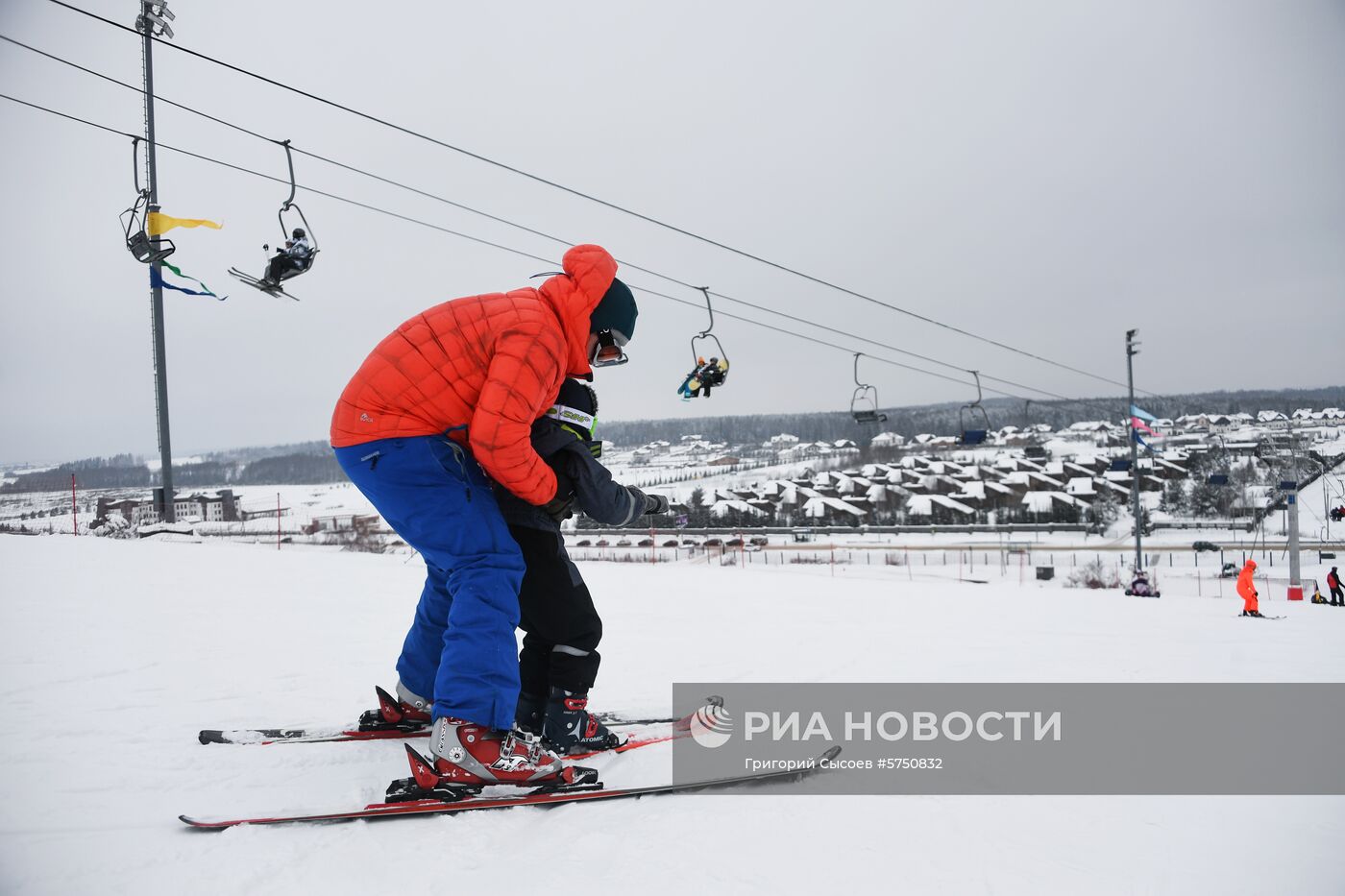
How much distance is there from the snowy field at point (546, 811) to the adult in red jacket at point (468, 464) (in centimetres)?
26

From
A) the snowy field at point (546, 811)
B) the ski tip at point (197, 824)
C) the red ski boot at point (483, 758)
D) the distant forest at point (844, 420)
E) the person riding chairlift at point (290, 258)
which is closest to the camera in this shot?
the snowy field at point (546, 811)

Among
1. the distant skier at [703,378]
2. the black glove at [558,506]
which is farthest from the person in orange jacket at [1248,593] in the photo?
the black glove at [558,506]

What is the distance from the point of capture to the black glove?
219 cm

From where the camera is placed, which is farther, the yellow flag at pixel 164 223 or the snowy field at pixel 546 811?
the yellow flag at pixel 164 223

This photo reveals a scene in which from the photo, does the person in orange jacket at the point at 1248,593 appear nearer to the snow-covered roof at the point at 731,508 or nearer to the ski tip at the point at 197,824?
the ski tip at the point at 197,824

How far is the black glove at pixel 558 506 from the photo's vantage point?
2.19 m

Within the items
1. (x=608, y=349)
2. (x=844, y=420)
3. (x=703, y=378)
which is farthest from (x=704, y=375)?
(x=844, y=420)

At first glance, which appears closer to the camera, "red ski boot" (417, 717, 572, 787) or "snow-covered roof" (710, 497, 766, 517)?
"red ski boot" (417, 717, 572, 787)

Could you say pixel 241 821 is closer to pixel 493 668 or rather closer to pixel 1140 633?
pixel 493 668

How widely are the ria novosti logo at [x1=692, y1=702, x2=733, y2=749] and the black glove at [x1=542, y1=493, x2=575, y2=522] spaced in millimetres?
876

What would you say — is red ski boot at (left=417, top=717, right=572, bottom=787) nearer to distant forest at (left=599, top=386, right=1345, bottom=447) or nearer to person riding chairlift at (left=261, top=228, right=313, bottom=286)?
person riding chairlift at (left=261, top=228, right=313, bottom=286)

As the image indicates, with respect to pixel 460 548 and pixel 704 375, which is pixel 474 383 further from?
pixel 704 375

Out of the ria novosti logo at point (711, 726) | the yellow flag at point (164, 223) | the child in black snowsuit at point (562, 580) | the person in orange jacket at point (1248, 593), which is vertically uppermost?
the yellow flag at point (164, 223)

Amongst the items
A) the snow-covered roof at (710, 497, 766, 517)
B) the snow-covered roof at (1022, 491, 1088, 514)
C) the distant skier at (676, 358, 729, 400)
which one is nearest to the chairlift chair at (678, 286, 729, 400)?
the distant skier at (676, 358, 729, 400)
